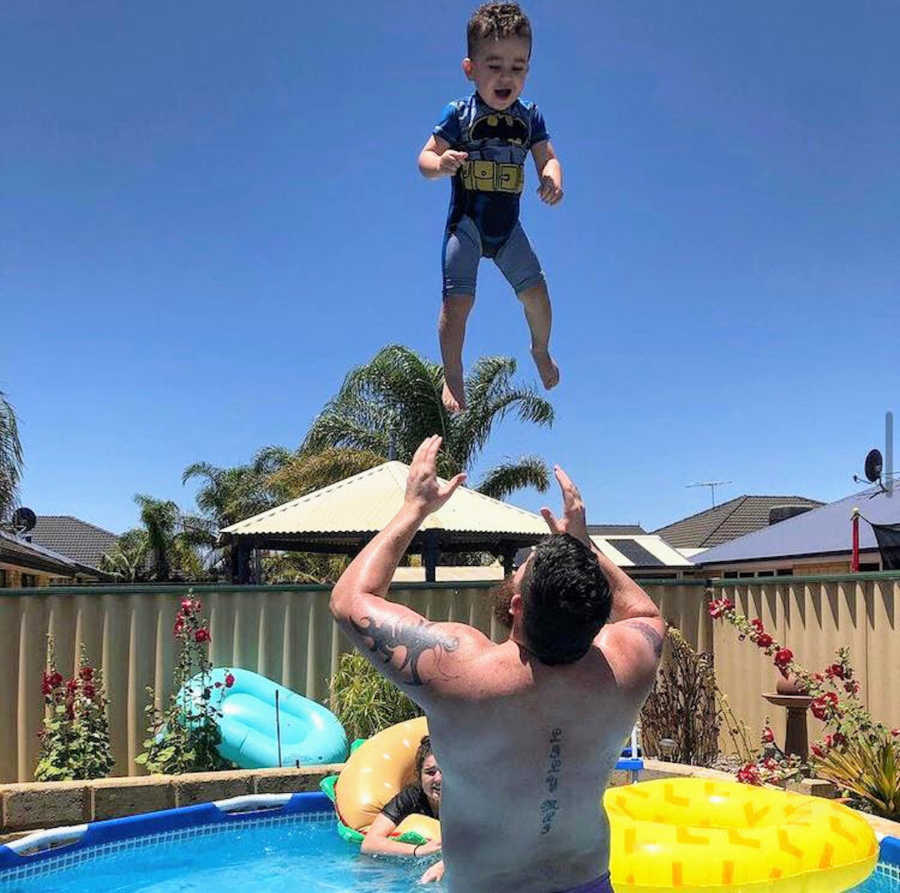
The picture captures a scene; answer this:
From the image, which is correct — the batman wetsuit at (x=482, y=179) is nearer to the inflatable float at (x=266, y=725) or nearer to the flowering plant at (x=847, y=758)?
the flowering plant at (x=847, y=758)

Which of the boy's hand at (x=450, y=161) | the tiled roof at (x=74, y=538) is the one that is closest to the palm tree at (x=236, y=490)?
the tiled roof at (x=74, y=538)

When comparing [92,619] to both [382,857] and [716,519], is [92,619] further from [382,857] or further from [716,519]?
[716,519]

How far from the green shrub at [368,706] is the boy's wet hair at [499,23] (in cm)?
543

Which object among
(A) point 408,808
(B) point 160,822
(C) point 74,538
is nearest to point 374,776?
(A) point 408,808

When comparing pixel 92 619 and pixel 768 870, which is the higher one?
pixel 92 619

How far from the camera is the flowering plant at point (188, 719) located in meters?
6.98

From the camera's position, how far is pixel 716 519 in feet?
111

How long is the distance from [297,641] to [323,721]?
0.89 metres

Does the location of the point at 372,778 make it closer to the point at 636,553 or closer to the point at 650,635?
the point at 650,635

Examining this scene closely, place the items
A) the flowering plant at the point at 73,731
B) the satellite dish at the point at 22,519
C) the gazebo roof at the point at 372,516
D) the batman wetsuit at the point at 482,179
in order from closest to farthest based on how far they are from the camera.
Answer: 1. the batman wetsuit at the point at 482,179
2. the flowering plant at the point at 73,731
3. the gazebo roof at the point at 372,516
4. the satellite dish at the point at 22,519

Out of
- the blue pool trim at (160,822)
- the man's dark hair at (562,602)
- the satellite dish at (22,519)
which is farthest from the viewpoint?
the satellite dish at (22,519)

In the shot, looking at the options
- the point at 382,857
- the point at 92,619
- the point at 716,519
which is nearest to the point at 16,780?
the point at 92,619

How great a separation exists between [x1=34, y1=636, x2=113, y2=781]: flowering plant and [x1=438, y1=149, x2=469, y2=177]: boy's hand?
16.3ft

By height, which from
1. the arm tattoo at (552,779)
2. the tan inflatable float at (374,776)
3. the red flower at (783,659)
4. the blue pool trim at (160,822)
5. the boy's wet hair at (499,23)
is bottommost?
the blue pool trim at (160,822)
